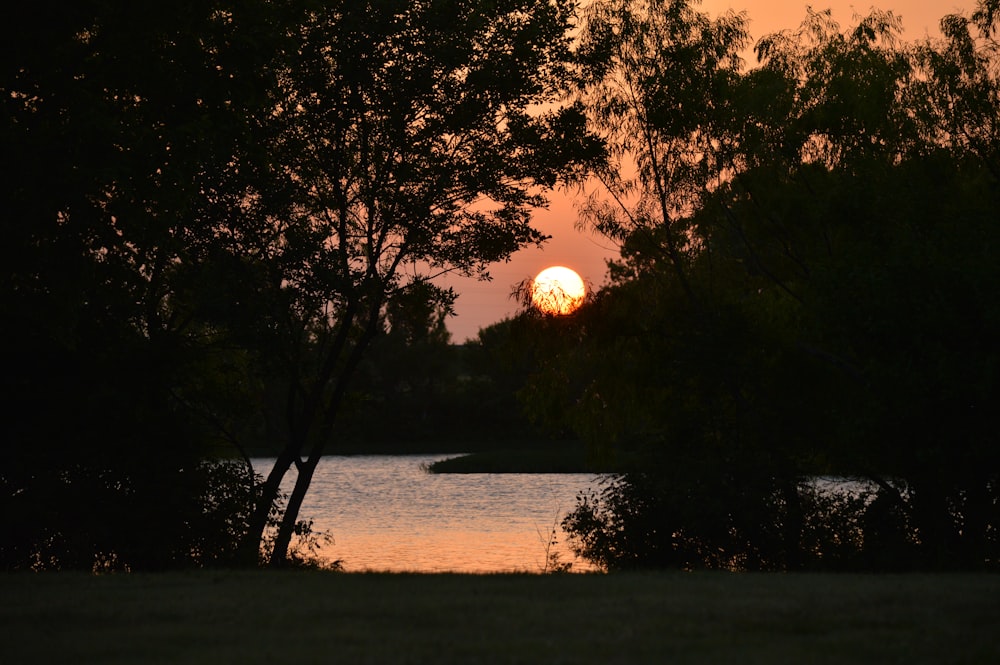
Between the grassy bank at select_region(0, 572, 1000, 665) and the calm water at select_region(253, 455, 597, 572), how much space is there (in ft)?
39.1

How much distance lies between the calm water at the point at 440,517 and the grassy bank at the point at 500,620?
1190 cm

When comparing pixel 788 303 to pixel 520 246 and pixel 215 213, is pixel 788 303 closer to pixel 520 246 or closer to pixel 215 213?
pixel 520 246

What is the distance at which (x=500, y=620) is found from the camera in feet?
34.8

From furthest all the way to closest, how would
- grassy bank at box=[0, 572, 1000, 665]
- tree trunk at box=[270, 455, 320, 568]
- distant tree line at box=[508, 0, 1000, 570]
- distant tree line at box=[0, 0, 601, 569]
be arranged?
tree trunk at box=[270, 455, 320, 568] < distant tree line at box=[508, 0, 1000, 570] < distant tree line at box=[0, 0, 601, 569] < grassy bank at box=[0, 572, 1000, 665]

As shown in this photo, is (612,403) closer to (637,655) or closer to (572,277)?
(572,277)

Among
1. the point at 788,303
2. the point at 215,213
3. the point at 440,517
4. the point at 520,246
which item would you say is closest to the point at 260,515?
the point at 215,213

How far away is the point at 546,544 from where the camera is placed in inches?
1209

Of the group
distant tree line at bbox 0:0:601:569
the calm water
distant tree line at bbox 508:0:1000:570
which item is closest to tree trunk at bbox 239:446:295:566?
distant tree line at bbox 0:0:601:569

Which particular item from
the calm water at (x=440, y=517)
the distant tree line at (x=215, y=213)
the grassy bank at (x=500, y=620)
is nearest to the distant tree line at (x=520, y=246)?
the distant tree line at (x=215, y=213)

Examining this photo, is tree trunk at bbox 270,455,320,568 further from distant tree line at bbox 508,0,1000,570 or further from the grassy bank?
the grassy bank

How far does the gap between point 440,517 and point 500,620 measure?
2950 centimetres

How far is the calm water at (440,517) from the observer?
28719 millimetres

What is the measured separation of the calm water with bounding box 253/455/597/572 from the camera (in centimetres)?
2872

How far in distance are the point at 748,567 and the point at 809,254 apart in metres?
7.62
